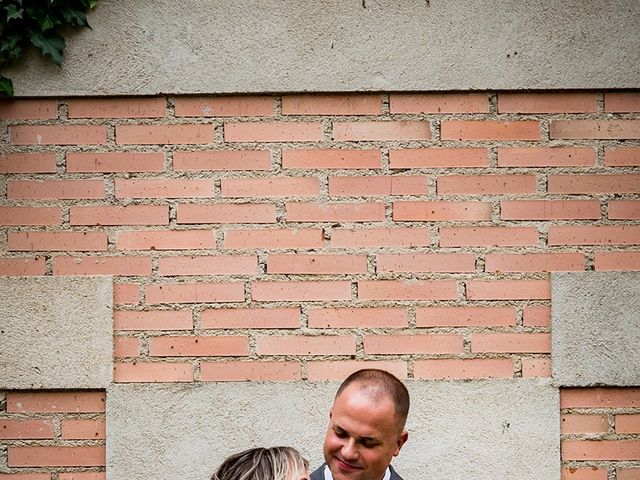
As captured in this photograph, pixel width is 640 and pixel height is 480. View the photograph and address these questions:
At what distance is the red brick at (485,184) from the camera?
11.0 feet

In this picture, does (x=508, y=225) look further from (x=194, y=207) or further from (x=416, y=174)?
(x=194, y=207)

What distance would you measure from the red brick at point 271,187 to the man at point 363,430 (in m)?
0.77

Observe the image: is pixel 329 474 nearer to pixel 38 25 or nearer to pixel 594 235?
pixel 594 235

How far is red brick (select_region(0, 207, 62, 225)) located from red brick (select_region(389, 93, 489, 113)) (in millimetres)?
1393

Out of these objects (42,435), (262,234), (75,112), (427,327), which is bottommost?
(42,435)

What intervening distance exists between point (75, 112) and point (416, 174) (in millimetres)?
1369

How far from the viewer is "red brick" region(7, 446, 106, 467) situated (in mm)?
3350

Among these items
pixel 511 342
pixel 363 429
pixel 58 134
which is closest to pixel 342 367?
pixel 363 429

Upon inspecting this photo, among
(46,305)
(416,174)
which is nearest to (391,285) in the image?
(416,174)

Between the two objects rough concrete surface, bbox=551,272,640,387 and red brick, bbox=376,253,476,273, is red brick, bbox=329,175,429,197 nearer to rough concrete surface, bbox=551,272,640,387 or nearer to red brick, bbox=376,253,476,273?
red brick, bbox=376,253,476,273

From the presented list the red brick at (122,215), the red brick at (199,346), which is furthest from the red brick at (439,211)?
the red brick at (122,215)

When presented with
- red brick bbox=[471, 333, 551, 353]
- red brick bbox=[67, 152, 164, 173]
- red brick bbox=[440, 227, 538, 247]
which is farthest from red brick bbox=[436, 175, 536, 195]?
red brick bbox=[67, 152, 164, 173]

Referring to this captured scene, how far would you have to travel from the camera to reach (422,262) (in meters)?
3.35

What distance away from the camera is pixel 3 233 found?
11.0 ft
